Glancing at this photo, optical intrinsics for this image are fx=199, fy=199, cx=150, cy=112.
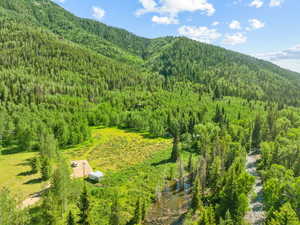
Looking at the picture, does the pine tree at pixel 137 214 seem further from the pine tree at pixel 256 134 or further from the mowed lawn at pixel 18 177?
the pine tree at pixel 256 134

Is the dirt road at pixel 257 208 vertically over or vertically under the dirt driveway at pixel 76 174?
under

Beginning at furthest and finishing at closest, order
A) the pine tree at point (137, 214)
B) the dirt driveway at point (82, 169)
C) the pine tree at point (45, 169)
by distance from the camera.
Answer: the dirt driveway at point (82, 169), the pine tree at point (45, 169), the pine tree at point (137, 214)

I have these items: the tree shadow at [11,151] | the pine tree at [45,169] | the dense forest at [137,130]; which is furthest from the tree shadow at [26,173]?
the tree shadow at [11,151]

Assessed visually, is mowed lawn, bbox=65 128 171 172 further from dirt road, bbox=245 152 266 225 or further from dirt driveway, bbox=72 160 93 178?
dirt road, bbox=245 152 266 225

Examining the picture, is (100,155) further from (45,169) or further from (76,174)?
(45,169)

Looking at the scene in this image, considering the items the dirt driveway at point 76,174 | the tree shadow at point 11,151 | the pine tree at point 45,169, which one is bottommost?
the dirt driveway at point 76,174

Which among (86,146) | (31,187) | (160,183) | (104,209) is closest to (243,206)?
(160,183)
